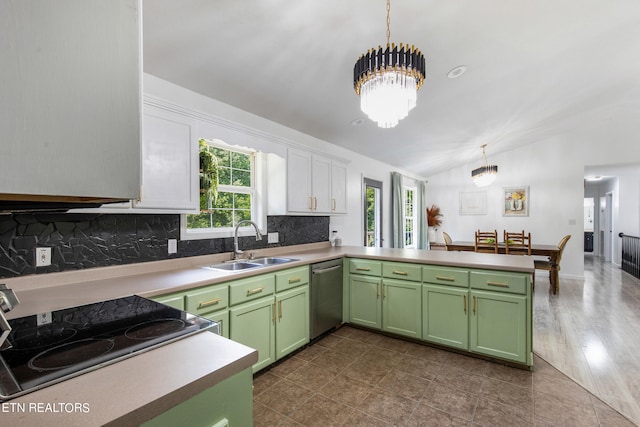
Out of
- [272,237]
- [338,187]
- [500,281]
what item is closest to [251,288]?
[272,237]

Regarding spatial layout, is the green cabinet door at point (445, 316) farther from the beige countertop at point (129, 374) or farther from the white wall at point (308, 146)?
the beige countertop at point (129, 374)

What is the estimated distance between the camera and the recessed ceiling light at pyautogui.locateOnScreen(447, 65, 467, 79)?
2.86 meters

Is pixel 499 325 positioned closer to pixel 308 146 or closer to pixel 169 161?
pixel 308 146

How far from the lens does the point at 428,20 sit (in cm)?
218

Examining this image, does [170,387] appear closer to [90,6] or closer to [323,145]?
[90,6]

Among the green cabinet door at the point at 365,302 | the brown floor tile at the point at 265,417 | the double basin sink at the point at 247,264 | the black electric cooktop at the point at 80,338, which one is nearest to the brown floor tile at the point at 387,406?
the brown floor tile at the point at 265,417

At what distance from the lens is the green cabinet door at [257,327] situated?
2.12 m

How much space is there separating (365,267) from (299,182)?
1182 millimetres

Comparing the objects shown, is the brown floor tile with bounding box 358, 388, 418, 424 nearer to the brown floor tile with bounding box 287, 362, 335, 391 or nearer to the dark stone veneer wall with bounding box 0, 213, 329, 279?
the brown floor tile with bounding box 287, 362, 335, 391

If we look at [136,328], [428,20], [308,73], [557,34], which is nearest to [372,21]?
[428,20]

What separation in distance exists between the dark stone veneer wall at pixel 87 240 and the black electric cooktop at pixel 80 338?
2.40 ft

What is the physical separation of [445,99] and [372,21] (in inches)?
69.6

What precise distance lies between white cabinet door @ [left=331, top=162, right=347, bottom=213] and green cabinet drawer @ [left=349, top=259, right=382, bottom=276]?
0.76 metres

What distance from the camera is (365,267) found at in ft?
10.4
